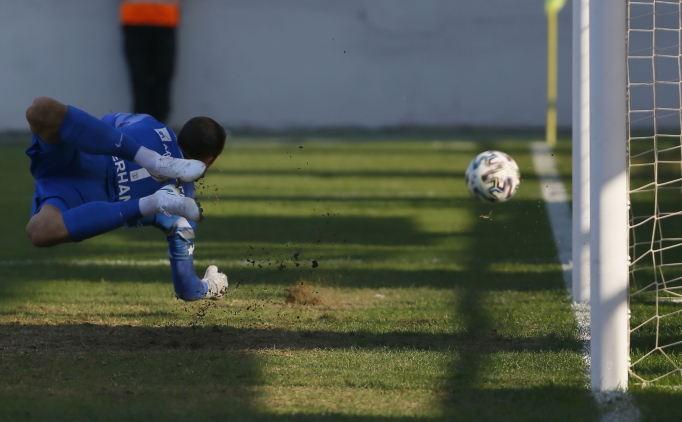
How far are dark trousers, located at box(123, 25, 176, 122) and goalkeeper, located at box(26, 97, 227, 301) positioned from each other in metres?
11.0

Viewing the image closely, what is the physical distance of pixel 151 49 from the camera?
627 inches

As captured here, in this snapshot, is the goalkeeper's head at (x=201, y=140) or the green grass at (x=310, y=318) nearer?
the green grass at (x=310, y=318)

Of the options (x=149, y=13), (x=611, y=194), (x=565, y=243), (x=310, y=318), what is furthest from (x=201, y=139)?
(x=149, y=13)

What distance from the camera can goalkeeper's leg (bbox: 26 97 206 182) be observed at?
4426 mm

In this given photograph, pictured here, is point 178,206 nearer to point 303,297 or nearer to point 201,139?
point 201,139

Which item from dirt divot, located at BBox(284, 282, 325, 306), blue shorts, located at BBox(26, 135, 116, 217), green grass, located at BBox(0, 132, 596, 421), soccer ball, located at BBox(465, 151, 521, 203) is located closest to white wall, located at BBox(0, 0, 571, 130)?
green grass, located at BBox(0, 132, 596, 421)

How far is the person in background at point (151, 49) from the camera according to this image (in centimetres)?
1548

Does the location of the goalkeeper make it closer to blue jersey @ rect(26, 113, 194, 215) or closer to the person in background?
blue jersey @ rect(26, 113, 194, 215)

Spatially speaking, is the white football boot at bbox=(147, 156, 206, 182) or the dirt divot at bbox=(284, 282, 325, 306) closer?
the white football boot at bbox=(147, 156, 206, 182)

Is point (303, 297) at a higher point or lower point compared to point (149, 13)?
lower

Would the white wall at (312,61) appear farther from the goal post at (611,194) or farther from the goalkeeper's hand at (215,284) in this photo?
the goal post at (611,194)

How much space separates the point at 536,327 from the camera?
4820mm

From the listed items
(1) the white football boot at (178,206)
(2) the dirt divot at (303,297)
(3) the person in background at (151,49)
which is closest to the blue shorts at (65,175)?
(1) the white football boot at (178,206)

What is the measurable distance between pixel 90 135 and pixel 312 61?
39.8 ft
